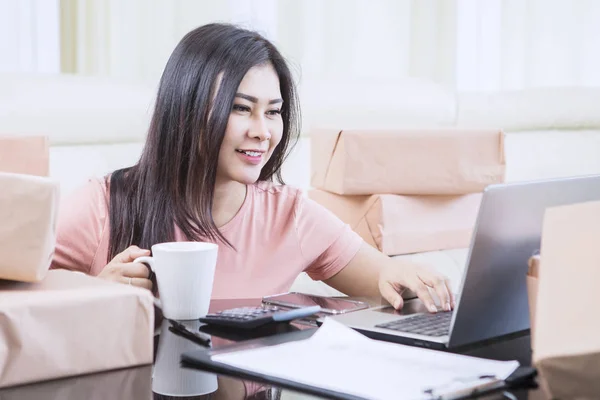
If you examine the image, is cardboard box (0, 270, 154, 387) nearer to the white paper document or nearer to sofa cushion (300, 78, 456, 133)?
the white paper document

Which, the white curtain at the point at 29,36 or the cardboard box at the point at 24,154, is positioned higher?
the white curtain at the point at 29,36

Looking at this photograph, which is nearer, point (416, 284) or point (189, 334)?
point (189, 334)

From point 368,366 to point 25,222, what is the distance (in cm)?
31

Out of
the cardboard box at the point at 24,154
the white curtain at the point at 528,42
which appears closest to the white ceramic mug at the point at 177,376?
the cardboard box at the point at 24,154

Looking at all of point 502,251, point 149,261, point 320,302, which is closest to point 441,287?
point 320,302

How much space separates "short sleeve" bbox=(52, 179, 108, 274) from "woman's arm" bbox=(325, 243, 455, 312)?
1.39 ft

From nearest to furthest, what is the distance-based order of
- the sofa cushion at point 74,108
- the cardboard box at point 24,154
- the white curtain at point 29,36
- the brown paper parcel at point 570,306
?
the brown paper parcel at point 570,306 → the cardboard box at point 24,154 → the sofa cushion at point 74,108 → the white curtain at point 29,36

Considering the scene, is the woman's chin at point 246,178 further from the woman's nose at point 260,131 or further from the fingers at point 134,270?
the fingers at point 134,270

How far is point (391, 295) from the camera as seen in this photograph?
1174mm

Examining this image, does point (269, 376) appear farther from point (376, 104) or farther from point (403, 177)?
point (376, 104)

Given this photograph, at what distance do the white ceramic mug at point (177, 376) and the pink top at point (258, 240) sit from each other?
21.9 inches

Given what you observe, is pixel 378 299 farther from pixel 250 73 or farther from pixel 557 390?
pixel 557 390

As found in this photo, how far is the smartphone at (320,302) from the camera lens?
1.05 metres

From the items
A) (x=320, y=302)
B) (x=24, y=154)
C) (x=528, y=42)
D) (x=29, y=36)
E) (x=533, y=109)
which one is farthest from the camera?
(x=528, y=42)
